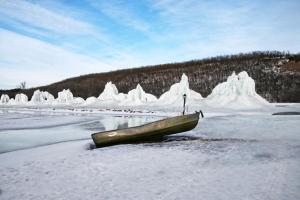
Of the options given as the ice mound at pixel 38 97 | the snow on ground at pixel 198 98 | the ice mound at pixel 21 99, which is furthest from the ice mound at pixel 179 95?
the ice mound at pixel 21 99

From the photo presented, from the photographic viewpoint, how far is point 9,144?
47.8 ft

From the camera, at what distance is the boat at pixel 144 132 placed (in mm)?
12711

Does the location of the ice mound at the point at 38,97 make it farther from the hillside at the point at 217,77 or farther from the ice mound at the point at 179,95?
the ice mound at the point at 179,95

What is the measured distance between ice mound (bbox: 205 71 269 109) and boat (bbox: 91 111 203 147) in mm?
26783

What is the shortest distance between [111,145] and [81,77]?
153972 millimetres

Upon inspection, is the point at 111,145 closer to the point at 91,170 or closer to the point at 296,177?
the point at 91,170

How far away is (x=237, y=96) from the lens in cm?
4325

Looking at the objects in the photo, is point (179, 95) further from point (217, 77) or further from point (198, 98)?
point (217, 77)

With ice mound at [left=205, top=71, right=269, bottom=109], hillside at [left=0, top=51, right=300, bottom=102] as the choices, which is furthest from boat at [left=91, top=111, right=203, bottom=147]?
hillside at [left=0, top=51, right=300, bottom=102]

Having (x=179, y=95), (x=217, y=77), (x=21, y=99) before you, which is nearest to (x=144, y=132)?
(x=179, y=95)

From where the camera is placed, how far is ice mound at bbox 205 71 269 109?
135 feet

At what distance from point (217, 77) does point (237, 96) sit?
66.9 m

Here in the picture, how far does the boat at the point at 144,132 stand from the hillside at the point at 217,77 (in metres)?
60.5

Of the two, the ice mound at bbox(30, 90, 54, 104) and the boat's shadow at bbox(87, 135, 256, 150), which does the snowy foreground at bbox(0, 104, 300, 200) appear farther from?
the ice mound at bbox(30, 90, 54, 104)
